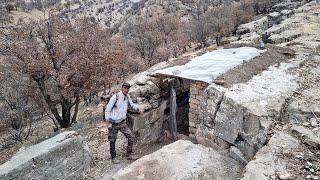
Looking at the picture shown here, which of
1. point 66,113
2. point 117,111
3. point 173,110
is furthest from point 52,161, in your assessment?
point 66,113

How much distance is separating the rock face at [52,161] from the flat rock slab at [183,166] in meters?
1.38

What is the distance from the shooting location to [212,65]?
7.98 m

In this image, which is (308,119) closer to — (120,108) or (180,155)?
(180,155)

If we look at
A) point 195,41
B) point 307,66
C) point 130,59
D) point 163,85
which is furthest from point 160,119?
point 195,41

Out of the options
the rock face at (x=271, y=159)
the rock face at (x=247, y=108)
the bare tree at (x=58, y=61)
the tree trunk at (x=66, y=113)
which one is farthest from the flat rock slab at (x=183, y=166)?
→ the tree trunk at (x=66, y=113)

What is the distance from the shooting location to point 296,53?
882cm

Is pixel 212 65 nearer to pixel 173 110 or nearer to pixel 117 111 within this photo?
pixel 173 110

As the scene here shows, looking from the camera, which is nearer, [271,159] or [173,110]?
[271,159]

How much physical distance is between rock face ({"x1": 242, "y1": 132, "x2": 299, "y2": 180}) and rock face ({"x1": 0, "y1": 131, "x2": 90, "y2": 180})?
3522mm

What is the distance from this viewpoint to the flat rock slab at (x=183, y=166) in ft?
18.2

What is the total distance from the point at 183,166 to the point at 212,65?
3.07 metres

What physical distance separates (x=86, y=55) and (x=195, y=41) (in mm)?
21005

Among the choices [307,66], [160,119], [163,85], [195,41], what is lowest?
[195,41]

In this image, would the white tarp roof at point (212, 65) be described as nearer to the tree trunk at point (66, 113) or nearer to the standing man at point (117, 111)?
the standing man at point (117, 111)
